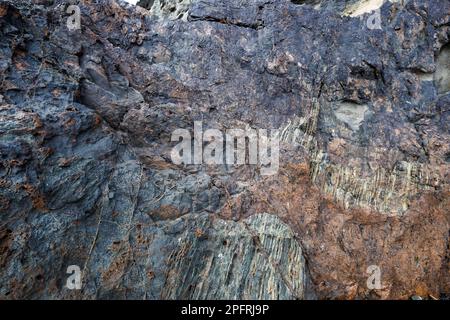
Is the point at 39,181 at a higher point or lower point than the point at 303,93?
lower

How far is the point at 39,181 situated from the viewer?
553cm

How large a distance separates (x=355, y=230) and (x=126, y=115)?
520cm

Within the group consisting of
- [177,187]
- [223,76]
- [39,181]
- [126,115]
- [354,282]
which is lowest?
[354,282]

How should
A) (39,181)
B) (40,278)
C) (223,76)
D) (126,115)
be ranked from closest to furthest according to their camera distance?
(40,278), (39,181), (126,115), (223,76)

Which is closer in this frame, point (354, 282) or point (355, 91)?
point (354, 282)

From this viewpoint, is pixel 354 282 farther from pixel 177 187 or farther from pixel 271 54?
pixel 271 54

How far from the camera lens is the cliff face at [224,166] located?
5.65m

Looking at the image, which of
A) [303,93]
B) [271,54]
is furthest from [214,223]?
[271,54]

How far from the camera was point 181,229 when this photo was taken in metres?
6.16

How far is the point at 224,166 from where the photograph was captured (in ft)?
22.8

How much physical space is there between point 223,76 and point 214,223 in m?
3.34

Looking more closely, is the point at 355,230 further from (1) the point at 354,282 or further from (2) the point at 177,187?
(2) the point at 177,187

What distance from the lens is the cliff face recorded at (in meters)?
5.65

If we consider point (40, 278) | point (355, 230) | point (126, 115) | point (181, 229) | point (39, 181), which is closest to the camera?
point (40, 278)
